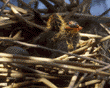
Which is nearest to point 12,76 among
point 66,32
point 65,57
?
point 65,57

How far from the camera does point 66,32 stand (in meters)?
1.15

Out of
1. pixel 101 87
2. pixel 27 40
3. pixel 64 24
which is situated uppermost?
pixel 64 24

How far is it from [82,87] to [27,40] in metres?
0.99

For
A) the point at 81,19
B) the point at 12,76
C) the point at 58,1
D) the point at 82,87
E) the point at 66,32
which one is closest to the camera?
the point at 12,76

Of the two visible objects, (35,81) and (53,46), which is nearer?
(35,81)

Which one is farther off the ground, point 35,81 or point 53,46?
point 53,46

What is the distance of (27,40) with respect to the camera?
136cm

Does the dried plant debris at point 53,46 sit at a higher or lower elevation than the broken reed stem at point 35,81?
higher

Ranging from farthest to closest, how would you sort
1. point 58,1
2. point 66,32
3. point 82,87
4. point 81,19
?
point 58,1
point 81,19
point 66,32
point 82,87

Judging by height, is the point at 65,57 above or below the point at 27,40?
below

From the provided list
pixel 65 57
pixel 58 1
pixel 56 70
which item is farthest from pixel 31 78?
pixel 58 1

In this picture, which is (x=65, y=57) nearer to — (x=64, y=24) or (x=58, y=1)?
(x=64, y=24)

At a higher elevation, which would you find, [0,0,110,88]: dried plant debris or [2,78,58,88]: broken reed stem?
[0,0,110,88]: dried plant debris

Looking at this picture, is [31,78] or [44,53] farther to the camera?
[44,53]
